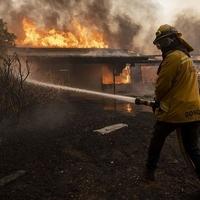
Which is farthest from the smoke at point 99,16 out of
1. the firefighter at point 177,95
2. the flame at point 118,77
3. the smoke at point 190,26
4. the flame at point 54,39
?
the firefighter at point 177,95

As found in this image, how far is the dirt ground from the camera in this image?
5.14 metres

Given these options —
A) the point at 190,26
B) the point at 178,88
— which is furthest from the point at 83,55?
the point at 190,26

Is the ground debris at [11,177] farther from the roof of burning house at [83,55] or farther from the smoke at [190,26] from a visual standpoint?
the smoke at [190,26]

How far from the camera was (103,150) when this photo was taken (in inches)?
279

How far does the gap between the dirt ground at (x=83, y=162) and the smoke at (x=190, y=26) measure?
31.2 meters

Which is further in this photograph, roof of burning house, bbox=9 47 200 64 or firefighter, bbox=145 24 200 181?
roof of burning house, bbox=9 47 200 64

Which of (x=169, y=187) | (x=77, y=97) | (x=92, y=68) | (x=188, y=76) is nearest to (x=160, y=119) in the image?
(x=188, y=76)

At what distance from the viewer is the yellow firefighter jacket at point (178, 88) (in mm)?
4762

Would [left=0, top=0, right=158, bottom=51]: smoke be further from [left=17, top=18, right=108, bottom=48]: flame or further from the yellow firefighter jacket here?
the yellow firefighter jacket

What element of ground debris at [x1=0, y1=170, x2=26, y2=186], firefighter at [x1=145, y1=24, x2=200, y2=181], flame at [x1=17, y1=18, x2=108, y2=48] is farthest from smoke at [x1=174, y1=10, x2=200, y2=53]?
ground debris at [x1=0, y1=170, x2=26, y2=186]

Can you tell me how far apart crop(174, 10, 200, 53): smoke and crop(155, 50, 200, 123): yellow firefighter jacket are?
116 ft

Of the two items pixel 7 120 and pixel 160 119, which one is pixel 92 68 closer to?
pixel 7 120

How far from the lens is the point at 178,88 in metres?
4.81

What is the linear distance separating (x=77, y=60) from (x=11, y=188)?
531 inches
